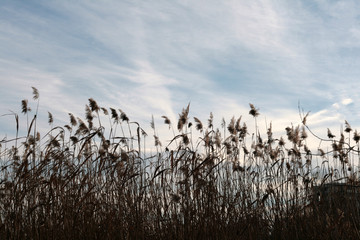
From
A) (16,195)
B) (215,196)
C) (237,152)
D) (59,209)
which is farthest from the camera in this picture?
(237,152)

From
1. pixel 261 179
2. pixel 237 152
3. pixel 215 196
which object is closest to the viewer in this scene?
pixel 215 196

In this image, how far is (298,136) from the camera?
226 inches

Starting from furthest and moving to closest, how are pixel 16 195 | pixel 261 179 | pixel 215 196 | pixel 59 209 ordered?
pixel 261 179 → pixel 215 196 → pixel 59 209 → pixel 16 195

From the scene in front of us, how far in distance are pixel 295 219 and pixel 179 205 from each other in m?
1.48

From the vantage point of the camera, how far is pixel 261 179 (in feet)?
18.3

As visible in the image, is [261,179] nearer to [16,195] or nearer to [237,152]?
[237,152]

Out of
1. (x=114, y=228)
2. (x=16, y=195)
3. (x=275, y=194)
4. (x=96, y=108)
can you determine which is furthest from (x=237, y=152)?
(x=16, y=195)

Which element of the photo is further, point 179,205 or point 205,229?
point 179,205

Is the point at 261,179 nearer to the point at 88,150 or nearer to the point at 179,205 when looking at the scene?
the point at 179,205

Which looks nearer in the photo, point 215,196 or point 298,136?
point 215,196

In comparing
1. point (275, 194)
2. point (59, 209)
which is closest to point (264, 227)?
point (275, 194)

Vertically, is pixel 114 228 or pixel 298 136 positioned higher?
pixel 298 136

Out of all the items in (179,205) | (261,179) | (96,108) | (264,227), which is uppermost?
(96,108)

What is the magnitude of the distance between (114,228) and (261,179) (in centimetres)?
255
